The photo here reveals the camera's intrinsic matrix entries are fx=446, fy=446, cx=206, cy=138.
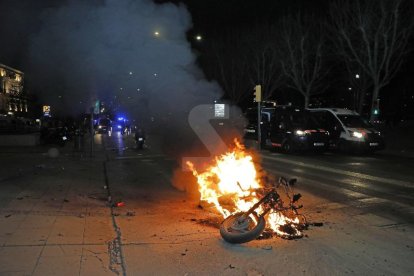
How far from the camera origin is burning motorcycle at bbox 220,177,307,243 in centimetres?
582

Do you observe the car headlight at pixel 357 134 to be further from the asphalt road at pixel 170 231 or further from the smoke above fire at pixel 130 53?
the smoke above fire at pixel 130 53

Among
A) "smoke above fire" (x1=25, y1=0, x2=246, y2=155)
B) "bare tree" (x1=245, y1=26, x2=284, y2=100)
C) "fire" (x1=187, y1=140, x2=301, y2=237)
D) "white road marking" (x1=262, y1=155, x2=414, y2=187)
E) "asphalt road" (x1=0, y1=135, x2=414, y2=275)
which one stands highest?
"bare tree" (x1=245, y1=26, x2=284, y2=100)

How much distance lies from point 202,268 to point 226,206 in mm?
2894

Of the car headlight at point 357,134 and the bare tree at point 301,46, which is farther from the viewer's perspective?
the bare tree at point 301,46

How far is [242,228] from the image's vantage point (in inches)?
234

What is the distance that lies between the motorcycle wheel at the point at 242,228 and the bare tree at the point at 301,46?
1047 inches

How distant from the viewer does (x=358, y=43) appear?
27938 mm

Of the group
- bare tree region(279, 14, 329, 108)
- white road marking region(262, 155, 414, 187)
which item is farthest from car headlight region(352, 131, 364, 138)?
bare tree region(279, 14, 329, 108)

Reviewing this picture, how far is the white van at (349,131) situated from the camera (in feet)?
61.8

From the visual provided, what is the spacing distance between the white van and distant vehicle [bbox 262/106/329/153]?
505 millimetres

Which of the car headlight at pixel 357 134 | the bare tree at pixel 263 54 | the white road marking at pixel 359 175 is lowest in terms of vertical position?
the white road marking at pixel 359 175

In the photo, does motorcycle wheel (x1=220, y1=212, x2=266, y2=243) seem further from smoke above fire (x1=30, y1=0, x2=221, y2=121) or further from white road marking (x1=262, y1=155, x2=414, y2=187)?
white road marking (x1=262, y1=155, x2=414, y2=187)

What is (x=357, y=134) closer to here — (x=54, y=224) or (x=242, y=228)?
(x=242, y=228)

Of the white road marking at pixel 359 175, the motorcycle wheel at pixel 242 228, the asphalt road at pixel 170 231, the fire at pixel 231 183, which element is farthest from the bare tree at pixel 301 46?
the motorcycle wheel at pixel 242 228
